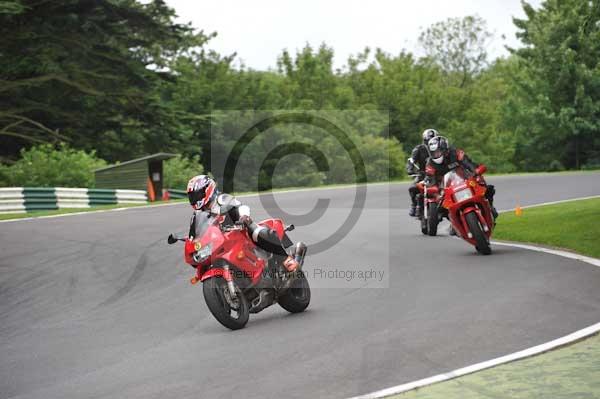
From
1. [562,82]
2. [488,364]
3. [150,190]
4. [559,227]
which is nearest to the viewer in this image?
[488,364]

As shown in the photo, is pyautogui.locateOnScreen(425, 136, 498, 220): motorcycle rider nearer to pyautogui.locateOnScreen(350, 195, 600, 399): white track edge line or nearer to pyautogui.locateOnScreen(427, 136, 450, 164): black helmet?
pyautogui.locateOnScreen(427, 136, 450, 164): black helmet

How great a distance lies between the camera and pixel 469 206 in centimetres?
1404

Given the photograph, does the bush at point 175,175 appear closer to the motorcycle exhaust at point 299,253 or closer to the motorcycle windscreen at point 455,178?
the motorcycle windscreen at point 455,178

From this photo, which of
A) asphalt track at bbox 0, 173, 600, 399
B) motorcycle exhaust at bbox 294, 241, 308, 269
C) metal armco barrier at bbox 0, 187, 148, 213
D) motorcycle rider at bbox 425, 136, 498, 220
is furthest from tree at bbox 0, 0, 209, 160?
motorcycle exhaust at bbox 294, 241, 308, 269

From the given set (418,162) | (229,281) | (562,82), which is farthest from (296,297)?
(562,82)

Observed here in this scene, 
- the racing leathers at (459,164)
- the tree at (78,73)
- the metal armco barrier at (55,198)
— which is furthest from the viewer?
the tree at (78,73)

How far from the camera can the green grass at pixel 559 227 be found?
1497 cm

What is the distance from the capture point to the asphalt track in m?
7.35

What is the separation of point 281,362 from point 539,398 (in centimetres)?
248

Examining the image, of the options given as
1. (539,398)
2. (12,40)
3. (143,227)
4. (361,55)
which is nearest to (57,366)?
(539,398)

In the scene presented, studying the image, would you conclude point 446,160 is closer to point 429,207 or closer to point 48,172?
point 429,207

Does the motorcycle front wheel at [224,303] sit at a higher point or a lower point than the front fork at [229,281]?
lower

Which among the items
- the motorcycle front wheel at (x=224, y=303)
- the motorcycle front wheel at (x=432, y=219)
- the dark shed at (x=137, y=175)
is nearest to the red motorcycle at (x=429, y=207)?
the motorcycle front wheel at (x=432, y=219)

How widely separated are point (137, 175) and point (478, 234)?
2255cm
